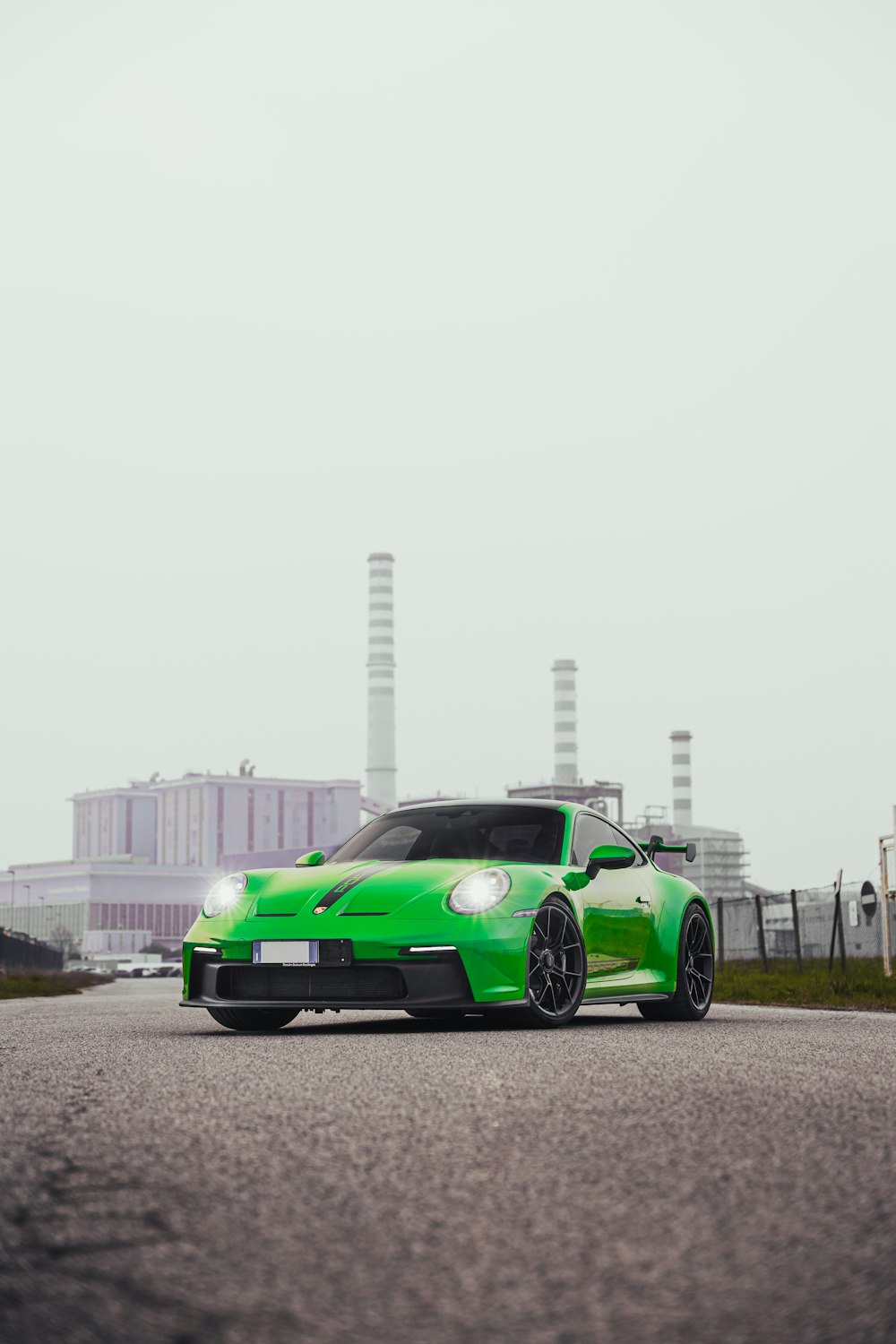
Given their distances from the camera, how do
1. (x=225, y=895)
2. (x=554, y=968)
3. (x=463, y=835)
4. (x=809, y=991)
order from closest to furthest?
1. (x=554, y=968)
2. (x=225, y=895)
3. (x=463, y=835)
4. (x=809, y=991)

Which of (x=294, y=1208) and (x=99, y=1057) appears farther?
(x=99, y=1057)

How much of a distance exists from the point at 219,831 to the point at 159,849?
7.52 meters

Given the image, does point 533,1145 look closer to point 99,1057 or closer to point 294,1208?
point 294,1208

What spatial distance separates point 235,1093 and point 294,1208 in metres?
1.80

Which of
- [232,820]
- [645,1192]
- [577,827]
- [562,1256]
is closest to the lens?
[562,1256]

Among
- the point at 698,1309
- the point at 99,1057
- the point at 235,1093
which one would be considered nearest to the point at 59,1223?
the point at 698,1309

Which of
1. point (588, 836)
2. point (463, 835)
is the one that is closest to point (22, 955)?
point (463, 835)

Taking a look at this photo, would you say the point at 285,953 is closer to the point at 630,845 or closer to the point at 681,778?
the point at 630,845

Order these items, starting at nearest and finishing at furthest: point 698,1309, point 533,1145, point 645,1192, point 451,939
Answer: point 698,1309, point 645,1192, point 533,1145, point 451,939

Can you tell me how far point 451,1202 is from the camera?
3.17m

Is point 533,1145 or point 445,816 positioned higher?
point 445,816

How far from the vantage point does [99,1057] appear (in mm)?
6316

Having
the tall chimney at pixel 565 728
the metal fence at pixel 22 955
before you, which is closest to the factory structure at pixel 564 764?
the tall chimney at pixel 565 728

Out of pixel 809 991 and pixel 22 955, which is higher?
pixel 809 991
